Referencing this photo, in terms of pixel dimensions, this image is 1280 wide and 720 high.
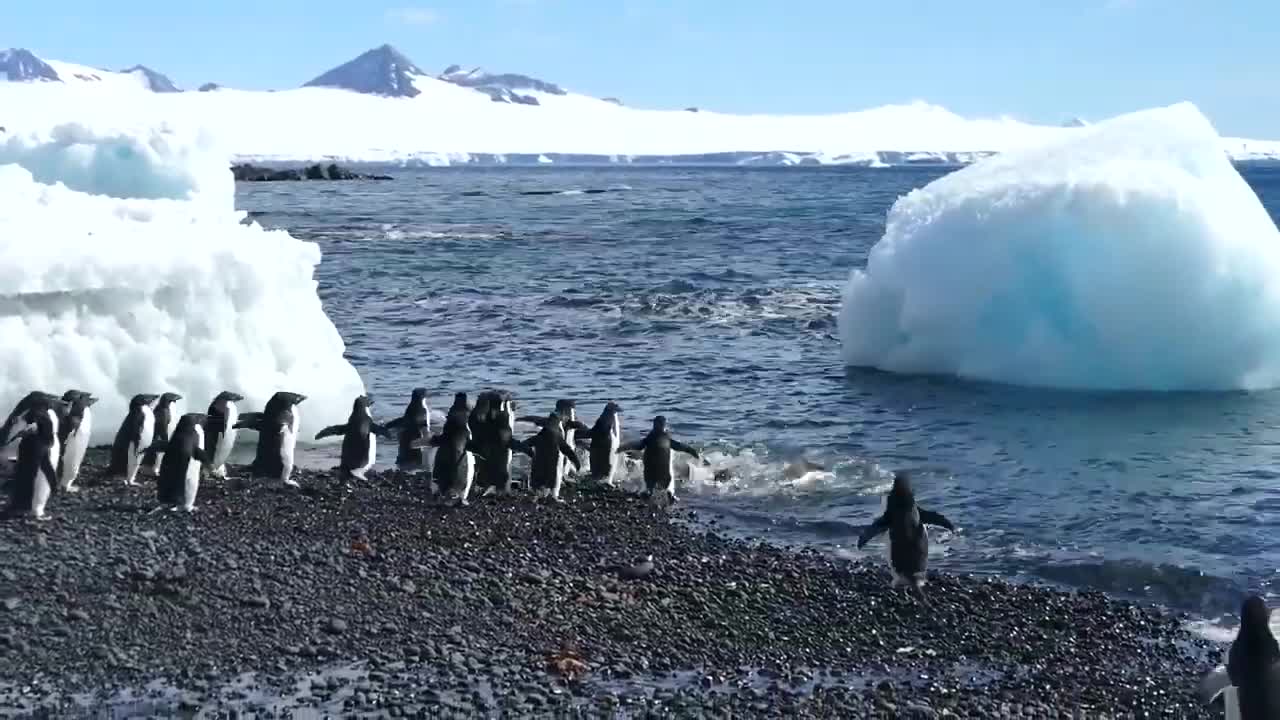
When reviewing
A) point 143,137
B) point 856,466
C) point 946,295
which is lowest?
point 856,466

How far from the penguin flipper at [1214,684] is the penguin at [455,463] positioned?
5.05m

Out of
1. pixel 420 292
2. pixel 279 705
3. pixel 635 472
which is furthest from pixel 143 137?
pixel 279 705

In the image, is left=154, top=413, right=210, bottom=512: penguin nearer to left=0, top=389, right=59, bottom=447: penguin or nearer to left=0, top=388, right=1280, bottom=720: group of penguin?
left=0, top=388, right=1280, bottom=720: group of penguin

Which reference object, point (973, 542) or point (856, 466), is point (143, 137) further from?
point (973, 542)

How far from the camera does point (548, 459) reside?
1005cm

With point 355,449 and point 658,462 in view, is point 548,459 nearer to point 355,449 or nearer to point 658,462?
point 658,462

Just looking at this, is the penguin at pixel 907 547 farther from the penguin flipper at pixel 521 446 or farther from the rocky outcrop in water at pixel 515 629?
the penguin flipper at pixel 521 446

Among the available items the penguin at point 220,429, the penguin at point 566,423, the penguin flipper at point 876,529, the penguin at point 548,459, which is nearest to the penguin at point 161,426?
the penguin at point 220,429

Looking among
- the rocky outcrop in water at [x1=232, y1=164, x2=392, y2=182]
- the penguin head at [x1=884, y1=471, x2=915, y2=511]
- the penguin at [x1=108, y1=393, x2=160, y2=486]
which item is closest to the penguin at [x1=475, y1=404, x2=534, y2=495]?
the penguin at [x1=108, y1=393, x2=160, y2=486]

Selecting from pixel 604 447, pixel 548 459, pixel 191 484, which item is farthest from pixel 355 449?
pixel 604 447

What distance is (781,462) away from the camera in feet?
39.5

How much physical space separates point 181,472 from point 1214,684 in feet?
19.8

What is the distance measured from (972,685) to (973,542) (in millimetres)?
3047

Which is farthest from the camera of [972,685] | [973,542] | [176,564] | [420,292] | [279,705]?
Answer: [420,292]
